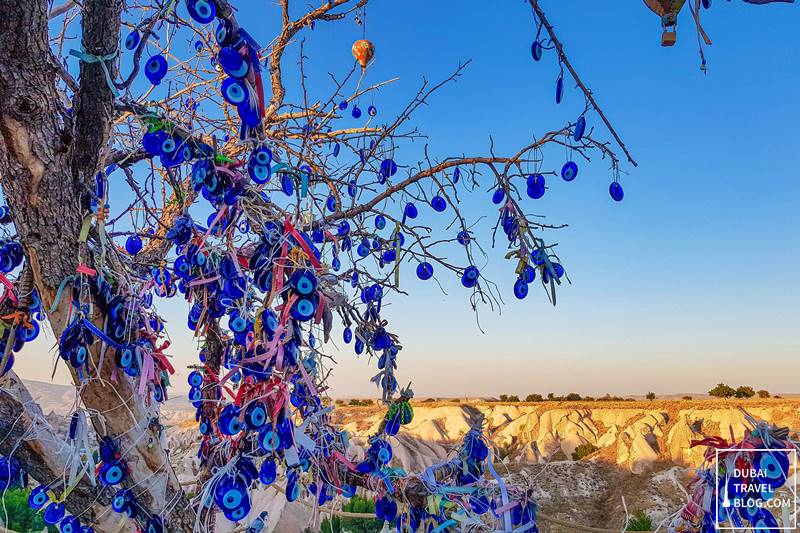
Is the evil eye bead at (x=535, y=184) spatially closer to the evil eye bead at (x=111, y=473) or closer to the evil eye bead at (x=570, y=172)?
the evil eye bead at (x=570, y=172)

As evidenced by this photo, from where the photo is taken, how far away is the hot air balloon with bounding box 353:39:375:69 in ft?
15.0

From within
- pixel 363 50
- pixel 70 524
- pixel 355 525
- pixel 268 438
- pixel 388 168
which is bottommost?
pixel 355 525

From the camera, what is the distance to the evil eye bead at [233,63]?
1.12 metres

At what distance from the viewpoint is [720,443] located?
1.38m

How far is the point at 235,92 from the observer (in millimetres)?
1123

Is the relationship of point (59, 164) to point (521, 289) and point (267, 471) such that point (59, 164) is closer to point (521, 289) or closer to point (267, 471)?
point (267, 471)

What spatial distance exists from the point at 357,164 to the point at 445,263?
94 centimetres

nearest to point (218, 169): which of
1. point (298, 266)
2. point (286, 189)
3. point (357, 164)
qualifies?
point (286, 189)

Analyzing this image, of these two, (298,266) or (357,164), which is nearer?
(298,266)

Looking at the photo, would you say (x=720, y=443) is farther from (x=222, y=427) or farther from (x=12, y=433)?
(x=12, y=433)

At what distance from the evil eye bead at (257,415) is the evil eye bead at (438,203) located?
5.40 ft

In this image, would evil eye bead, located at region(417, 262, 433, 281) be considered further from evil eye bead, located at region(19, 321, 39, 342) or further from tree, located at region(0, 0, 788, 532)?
evil eye bead, located at region(19, 321, 39, 342)

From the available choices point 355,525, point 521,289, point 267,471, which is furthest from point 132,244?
point 355,525

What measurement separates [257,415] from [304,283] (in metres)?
0.32
